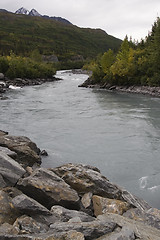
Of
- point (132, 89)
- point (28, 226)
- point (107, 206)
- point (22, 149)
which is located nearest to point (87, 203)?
point (107, 206)

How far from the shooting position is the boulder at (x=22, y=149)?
10992 mm

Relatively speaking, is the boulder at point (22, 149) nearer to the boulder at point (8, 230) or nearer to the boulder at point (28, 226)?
the boulder at point (28, 226)

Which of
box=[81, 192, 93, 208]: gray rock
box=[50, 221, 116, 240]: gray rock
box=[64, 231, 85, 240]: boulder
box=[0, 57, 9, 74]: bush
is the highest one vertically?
box=[0, 57, 9, 74]: bush

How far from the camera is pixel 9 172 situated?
7.82m

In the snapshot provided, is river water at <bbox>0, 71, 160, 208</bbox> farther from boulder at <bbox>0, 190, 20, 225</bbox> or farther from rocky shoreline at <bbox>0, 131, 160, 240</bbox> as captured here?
boulder at <bbox>0, 190, 20, 225</bbox>

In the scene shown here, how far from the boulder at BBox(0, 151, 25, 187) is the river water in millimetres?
3662

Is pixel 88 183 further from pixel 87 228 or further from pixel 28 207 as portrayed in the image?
pixel 87 228

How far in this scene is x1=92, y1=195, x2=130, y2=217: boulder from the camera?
281 inches

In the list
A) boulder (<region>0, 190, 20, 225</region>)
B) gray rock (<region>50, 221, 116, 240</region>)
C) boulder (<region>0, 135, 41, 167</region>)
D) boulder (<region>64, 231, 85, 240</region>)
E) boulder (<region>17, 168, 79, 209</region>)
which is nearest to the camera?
boulder (<region>64, 231, 85, 240</region>)

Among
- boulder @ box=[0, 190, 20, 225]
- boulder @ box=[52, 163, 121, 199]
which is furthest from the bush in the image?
boulder @ box=[0, 190, 20, 225]

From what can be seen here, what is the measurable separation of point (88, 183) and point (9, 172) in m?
2.77

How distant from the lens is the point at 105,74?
190ft

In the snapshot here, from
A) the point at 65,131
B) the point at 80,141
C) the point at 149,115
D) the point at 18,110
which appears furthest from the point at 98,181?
the point at 18,110

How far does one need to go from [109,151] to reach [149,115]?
1138cm
